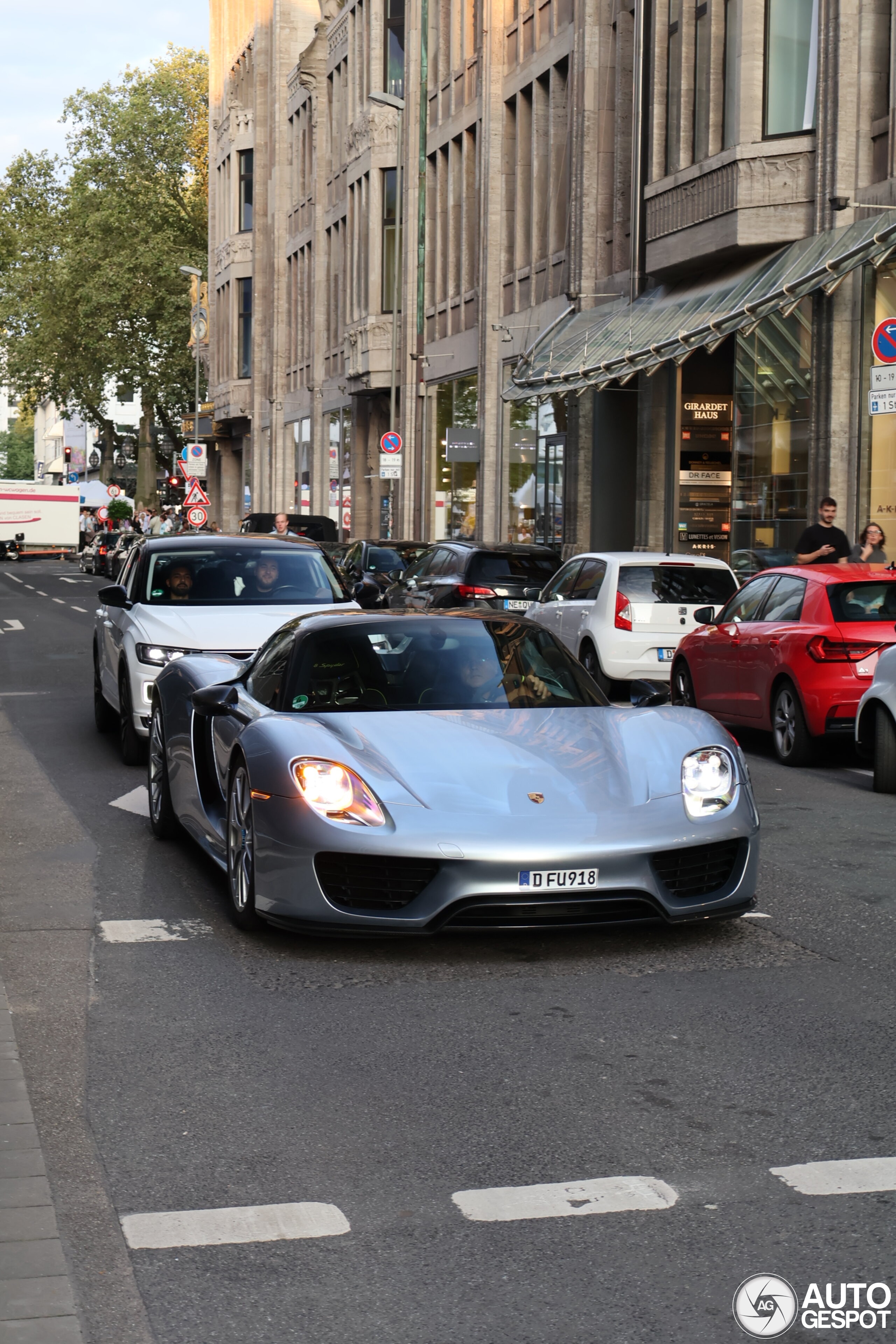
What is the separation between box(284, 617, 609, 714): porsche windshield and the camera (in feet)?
25.8

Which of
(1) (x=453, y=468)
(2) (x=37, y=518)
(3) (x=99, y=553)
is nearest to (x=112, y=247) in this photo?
(2) (x=37, y=518)

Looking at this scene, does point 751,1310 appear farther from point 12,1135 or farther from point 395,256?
point 395,256

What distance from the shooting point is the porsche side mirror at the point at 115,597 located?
43.8 ft

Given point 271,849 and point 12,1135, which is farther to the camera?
point 271,849

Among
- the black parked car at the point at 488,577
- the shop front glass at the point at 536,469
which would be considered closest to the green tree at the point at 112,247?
the shop front glass at the point at 536,469

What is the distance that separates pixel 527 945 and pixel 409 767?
2.85 ft

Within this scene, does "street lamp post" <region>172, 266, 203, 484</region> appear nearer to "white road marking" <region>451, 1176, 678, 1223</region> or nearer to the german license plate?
the german license plate

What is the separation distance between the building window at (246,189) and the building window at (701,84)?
48141 millimetres

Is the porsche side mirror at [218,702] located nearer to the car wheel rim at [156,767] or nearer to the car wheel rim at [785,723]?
the car wheel rim at [156,767]

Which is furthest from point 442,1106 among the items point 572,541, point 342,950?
point 572,541

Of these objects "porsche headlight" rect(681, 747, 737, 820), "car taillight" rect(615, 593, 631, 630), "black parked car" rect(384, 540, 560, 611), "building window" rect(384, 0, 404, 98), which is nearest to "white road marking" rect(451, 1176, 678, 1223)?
"porsche headlight" rect(681, 747, 737, 820)

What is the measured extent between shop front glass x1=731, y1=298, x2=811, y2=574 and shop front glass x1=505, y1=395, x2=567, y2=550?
292 inches

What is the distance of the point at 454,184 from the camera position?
148ft

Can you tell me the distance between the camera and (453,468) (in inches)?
1758
